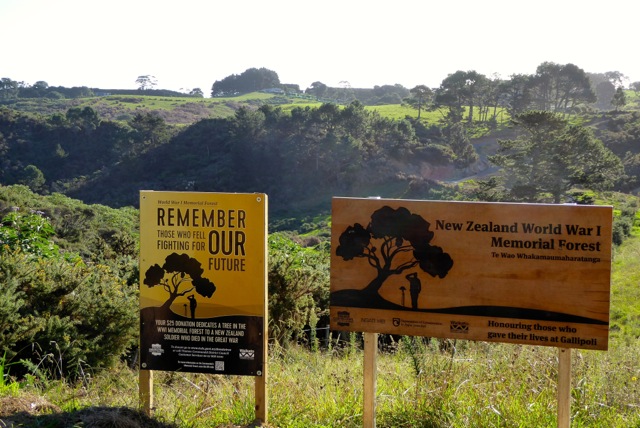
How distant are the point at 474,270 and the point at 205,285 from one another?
4.84ft

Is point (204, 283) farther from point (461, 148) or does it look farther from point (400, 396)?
point (461, 148)

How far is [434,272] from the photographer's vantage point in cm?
343

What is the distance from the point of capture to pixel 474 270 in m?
3.38

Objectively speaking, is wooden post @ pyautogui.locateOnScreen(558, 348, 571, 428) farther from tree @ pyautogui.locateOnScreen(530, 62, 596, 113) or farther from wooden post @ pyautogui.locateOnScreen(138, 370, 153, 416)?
tree @ pyautogui.locateOnScreen(530, 62, 596, 113)

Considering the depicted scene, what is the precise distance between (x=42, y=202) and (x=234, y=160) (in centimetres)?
3365

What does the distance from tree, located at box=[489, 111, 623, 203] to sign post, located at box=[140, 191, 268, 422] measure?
104 ft

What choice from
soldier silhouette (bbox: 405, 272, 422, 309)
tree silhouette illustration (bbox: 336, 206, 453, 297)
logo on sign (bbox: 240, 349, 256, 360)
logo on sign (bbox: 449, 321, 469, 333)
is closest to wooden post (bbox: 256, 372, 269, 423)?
logo on sign (bbox: 240, 349, 256, 360)

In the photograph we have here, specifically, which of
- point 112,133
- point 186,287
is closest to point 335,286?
point 186,287

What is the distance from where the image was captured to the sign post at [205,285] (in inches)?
144

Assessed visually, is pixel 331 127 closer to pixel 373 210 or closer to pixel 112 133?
pixel 112 133

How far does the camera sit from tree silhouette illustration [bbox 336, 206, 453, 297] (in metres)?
3.45

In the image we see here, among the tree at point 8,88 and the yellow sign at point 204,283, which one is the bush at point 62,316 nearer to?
the yellow sign at point 204,283

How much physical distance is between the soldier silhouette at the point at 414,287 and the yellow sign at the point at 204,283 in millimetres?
813

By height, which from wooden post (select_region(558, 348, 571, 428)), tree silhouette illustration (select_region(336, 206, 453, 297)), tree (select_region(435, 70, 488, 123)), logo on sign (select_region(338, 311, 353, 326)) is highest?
tree (select_region(435, 70, 488, 123))
